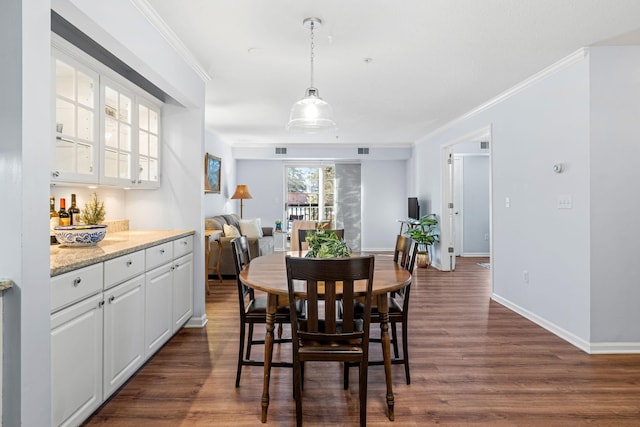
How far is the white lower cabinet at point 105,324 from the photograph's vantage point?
5.57 feet

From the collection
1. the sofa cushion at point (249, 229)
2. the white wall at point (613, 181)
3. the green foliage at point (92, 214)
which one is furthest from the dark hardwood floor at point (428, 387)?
the sofa cushion at point (249, 229)

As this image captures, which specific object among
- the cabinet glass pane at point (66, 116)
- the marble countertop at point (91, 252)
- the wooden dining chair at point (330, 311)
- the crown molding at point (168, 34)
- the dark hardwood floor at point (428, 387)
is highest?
the crown molding at point (168, 34)

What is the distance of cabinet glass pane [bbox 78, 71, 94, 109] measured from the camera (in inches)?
94.1

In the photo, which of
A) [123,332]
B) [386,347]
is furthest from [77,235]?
[386,347]

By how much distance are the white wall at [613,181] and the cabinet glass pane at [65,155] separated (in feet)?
12.3

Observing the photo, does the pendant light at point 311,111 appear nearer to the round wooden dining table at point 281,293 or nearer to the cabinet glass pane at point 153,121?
the round wooden dining table at point 281,293

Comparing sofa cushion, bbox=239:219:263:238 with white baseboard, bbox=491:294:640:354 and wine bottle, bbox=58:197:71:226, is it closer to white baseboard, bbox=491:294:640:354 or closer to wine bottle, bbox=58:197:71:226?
wine bottle, bbox=58:197:71:226

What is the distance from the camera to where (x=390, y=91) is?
4.35 metres

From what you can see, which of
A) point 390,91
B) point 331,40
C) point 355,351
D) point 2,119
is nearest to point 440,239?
point 390,91

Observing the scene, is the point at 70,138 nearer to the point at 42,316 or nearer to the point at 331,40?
the point at 42,316

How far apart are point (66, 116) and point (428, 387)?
280cm

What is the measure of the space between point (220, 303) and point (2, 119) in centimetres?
331

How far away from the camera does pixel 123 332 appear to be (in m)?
Result: 2.26

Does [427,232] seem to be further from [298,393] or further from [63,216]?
[63,216]
